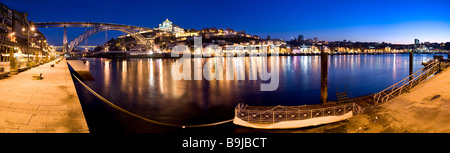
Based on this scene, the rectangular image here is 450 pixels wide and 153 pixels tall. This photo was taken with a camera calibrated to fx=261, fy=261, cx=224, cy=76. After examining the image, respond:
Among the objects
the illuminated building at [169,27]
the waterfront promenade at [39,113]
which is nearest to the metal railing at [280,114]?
the waterfront promenade at [39,113]

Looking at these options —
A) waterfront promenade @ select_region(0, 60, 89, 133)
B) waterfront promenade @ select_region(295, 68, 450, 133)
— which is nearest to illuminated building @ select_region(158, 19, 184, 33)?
waterfront promenade @ select_region(0, 60, 89, 133)

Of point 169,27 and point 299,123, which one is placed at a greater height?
point 169,27

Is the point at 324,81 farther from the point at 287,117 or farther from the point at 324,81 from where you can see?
the point at 287,117

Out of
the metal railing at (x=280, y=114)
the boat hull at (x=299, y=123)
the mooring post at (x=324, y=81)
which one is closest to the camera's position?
the boat hull at (x=299, y=123)

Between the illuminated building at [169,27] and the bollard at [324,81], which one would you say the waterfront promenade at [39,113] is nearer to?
the bollard at [324,81]

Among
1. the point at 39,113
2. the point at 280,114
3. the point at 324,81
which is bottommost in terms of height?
the point at 280,114

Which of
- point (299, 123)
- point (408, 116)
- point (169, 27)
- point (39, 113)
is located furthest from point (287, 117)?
point (169, 27)

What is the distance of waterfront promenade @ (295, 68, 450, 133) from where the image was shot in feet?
20.3

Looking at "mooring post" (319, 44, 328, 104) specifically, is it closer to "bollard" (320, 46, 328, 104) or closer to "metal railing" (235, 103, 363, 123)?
"bollard" (320, 46, 328, 104)

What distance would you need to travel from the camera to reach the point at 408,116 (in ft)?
22.7

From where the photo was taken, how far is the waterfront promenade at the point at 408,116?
6190 mm
